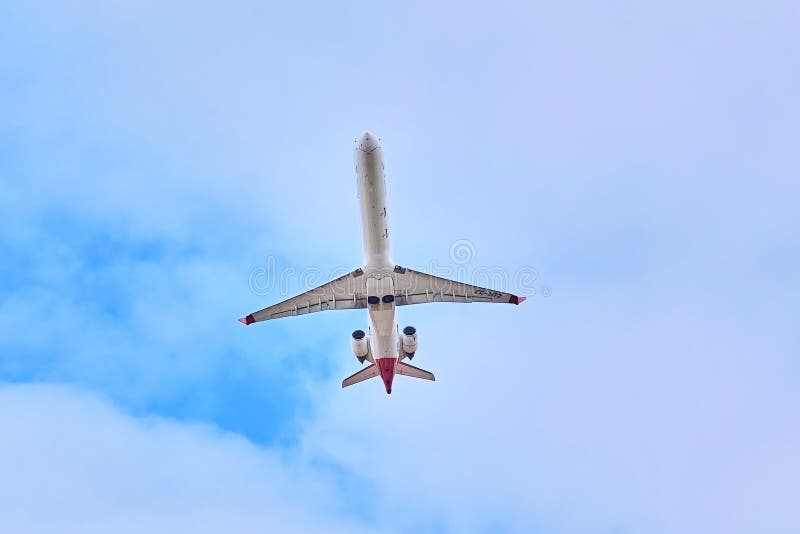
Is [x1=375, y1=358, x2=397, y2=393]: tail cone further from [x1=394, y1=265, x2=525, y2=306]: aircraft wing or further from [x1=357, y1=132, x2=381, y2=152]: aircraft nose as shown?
[x1=357, y1=132, x2=381, y2=152]: aircraft nose

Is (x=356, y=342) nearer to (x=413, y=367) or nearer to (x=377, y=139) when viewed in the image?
(x=413, y=367)

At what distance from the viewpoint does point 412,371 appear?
211ft

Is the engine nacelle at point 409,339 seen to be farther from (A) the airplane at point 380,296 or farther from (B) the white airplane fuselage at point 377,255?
(B) the white airplane fuselage at point 377,255

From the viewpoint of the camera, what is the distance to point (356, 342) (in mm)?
59562

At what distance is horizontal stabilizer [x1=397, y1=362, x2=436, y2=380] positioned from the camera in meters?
63.8

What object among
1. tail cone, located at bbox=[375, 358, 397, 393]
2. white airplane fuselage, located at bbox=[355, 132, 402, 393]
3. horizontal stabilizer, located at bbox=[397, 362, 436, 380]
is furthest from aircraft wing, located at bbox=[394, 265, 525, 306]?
horizontal stabilizer, located at bbox=[397, 362, 436, 380]

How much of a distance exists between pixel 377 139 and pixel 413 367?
1756cm

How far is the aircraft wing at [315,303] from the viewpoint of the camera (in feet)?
195

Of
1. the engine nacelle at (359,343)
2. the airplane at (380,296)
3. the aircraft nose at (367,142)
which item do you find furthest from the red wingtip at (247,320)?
the aircraft nose at (367,142)

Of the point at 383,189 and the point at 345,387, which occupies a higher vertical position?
the point at 383,189

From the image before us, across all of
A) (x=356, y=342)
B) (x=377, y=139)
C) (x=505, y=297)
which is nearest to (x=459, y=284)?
(x=505, y=297)

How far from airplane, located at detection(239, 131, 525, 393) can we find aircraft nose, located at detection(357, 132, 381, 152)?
1819 mm

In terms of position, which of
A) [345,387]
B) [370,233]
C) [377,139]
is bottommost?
[345,387]

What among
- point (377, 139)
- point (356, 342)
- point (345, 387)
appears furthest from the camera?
point (345, 387)
